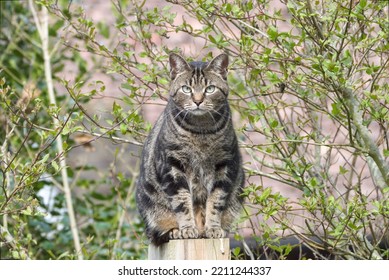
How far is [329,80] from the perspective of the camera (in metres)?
3.79

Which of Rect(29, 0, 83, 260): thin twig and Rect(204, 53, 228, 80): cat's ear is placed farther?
Rect(29, 0, 83, 260): thin twig

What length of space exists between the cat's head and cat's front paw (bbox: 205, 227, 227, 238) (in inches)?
21.6

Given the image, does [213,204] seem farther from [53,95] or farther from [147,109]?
Result: [147,109]

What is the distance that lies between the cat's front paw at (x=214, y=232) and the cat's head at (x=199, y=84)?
549mm

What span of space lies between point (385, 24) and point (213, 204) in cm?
119

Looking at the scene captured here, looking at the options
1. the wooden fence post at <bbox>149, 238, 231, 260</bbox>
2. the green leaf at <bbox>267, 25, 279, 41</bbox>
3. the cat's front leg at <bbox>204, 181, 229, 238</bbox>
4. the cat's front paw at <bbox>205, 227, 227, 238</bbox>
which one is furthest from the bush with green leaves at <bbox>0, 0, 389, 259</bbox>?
the wooden fence post at <bbox>149, 238, 231, 260</bbox>

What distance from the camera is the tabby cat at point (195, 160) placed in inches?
151

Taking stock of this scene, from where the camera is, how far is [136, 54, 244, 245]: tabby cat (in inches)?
151

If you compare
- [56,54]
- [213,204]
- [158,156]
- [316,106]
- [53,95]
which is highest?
[56,54]

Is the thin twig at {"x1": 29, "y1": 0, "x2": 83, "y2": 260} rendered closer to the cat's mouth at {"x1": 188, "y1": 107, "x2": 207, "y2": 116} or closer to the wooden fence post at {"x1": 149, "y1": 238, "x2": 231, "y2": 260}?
the cat's mouth at {"x1": 188, "y1": 107, "x2": 207, "y2": 116}

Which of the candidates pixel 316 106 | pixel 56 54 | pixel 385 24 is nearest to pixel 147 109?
pixel 56 54

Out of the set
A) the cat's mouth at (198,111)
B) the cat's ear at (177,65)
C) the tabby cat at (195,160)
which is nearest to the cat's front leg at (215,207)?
the tabby cat at (195,160)

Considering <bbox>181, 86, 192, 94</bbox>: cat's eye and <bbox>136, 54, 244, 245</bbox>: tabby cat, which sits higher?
<bbox>181, 86, 192, 94</bbox>: cat's eye

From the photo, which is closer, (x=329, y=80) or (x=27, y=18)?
(x=329, y=80)
